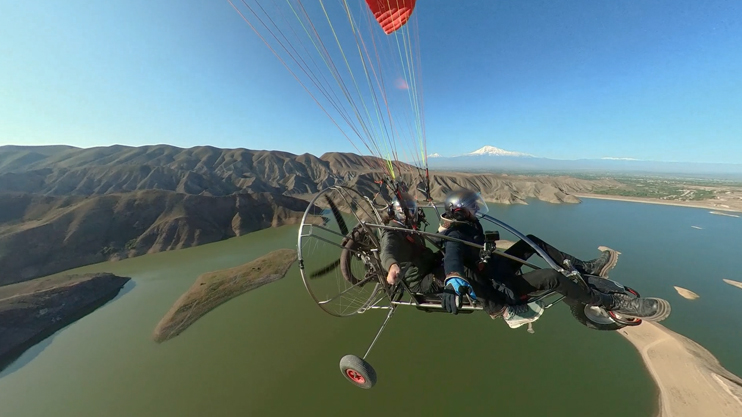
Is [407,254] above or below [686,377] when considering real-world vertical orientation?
above

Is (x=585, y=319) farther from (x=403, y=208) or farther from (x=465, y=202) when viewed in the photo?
(x=403, y=208)

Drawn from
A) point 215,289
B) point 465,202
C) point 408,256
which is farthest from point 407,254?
point 215,289

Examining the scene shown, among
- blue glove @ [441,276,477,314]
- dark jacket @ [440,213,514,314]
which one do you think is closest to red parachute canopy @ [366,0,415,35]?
dark jacket @ [440,213,514,314]

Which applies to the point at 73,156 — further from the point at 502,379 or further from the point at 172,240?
the point at 502,379

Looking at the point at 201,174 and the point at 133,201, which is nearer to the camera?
the point at 133,201

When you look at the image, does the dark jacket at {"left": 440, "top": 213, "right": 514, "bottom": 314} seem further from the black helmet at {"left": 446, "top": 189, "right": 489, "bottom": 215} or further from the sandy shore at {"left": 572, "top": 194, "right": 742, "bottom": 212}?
the sandy shore at {"left": 572, "top": 194, "right": 742, "bottom": 212}

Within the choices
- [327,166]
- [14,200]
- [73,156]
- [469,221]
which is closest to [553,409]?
[469,221]

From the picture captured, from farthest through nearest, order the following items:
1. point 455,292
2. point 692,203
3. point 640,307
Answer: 1. point 692,203
2. point 640,307
3. point 455,292
